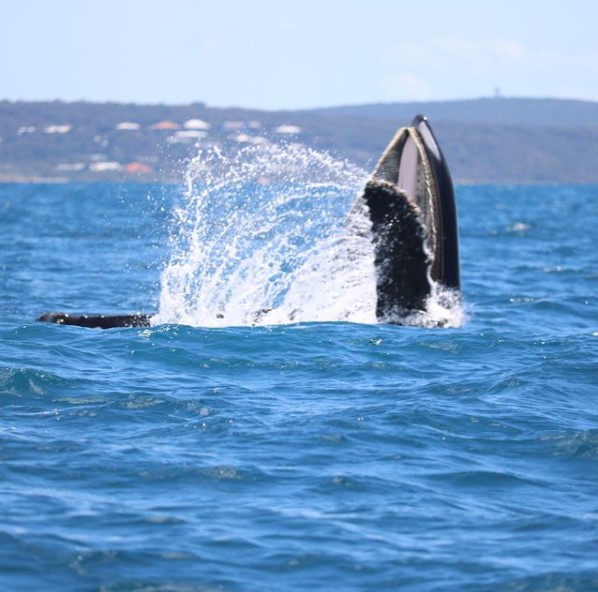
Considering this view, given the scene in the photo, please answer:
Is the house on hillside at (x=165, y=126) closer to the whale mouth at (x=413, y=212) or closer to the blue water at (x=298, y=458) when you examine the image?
the blue water at (x=298, y=458)

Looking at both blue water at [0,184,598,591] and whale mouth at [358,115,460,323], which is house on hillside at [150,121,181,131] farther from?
whale mouth at [358,115,460,323]

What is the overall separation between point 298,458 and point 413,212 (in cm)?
391

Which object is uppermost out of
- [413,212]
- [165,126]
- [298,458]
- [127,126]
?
[165,126]

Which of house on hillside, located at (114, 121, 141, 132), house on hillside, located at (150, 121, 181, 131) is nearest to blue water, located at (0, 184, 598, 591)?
house on hillside, located at (114, 121, 141, 132)

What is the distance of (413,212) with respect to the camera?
11.9 metres

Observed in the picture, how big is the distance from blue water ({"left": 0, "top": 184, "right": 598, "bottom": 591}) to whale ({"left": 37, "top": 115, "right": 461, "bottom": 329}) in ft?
2.73

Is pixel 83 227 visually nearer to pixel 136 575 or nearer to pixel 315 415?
pixel 315 415

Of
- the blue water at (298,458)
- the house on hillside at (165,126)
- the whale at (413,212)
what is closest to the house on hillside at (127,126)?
the house on hillside at (165,126)

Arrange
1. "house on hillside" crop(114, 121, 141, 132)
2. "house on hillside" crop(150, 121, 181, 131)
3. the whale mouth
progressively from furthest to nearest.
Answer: "house on hillside" crop(150, 121, 181, 131) < "house on hillside" crop(114, 121, 141, 132) < the whale mouth

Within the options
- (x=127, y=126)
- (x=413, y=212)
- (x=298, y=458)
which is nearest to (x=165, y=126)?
(x=127, y=126)

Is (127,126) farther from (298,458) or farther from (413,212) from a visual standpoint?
(298,458)

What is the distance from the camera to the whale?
12000 millimetres

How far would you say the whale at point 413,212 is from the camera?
39.4ft

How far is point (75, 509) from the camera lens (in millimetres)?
7441
